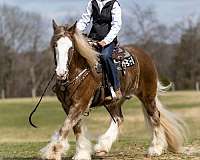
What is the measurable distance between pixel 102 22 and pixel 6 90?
73.5 metres

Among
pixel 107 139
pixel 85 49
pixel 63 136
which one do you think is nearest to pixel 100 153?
pixel 107 139

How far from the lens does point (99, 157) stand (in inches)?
366

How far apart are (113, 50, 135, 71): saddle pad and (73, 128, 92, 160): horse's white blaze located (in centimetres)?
145

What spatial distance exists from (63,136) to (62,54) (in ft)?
4.27

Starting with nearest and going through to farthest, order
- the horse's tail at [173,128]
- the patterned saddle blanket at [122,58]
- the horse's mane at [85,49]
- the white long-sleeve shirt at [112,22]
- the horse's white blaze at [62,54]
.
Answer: the horse's white blaze at [62,54] → the horse's mane at [85,49] → the white long-sleeve shirt at [112,22] → the patterned saddle blanket at [122,58] → the horse's tail at [173,128]

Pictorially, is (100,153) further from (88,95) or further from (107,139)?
(88,95)

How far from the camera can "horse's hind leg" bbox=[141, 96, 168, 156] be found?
9867mm

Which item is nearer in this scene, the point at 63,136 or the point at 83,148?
→ the point at 63,136

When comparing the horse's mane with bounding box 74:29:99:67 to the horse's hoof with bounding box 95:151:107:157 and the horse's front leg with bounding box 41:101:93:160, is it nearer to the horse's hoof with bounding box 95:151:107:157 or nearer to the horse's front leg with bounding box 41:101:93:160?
the horse's front leg with bounding box 41:101:93:160

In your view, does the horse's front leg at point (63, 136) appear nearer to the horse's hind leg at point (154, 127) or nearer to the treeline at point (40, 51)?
the horse's hind leg at point (154, 127)

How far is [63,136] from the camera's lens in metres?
7.89

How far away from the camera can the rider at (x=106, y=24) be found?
29.1 feet

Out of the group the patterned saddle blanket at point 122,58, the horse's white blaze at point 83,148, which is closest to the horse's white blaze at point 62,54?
the horse's white blaze at point 83,148

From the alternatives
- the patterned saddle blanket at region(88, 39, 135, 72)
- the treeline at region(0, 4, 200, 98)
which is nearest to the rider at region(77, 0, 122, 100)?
the patterned saddle blanket at region(88, 39, 135, 72)
